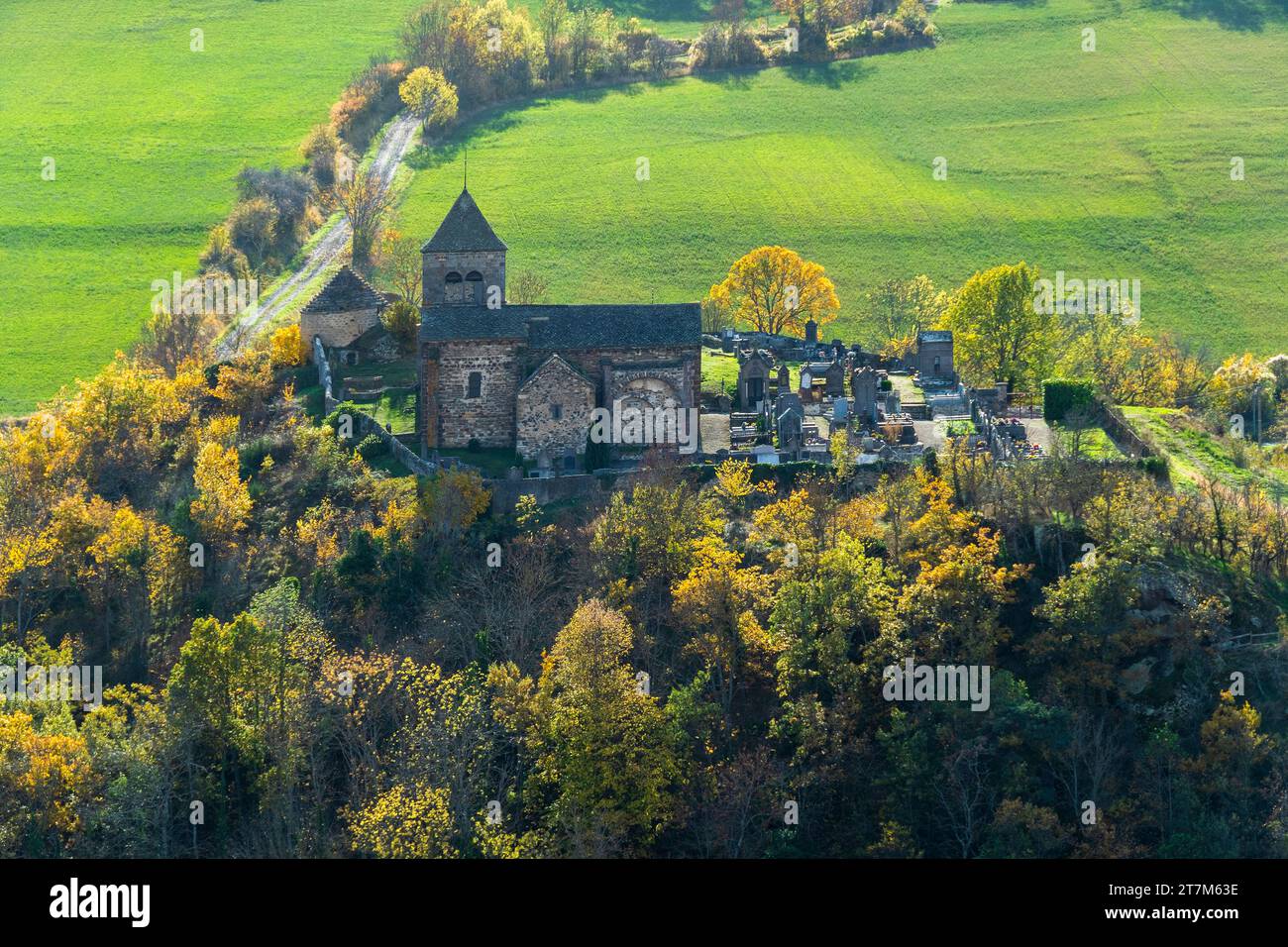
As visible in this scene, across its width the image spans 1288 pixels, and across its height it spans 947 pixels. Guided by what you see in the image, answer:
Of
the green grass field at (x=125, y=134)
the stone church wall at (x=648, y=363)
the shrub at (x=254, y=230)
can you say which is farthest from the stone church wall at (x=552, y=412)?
the shrub at (x=254, y=230)

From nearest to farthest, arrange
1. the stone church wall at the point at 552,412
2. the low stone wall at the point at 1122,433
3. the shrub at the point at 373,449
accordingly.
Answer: the low stone wall at the point at 1122,433, the stone church wall at the point at 552,412, the shrub at the point at 373,449

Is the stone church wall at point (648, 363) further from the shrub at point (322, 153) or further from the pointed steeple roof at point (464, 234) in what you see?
the shrub at point (322, 153)

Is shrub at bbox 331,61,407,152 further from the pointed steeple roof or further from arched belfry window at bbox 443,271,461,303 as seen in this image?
arched belfry window at bbox 443,271,461,303

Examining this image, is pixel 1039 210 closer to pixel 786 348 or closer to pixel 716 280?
pixel 716 280

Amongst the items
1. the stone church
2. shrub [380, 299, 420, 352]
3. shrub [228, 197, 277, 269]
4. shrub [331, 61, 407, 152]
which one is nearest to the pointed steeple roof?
shrub [380, 299, 420, 352]

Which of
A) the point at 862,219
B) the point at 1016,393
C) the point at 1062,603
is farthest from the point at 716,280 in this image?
the point at 1062,603

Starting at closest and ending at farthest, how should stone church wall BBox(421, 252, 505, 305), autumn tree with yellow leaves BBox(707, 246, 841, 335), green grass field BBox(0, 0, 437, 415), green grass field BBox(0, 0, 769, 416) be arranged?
stone church wall BBox(421, 252, 505, 305), autumn tree with yellow leaves BBox(707, 246, 841, 335), green grass field BBox(0, 0, 437, 415), green grass field BBox(0, 0, 769, 416)
